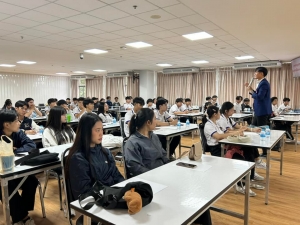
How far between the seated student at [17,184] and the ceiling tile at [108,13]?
205cm

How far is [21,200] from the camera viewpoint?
7.28 ft

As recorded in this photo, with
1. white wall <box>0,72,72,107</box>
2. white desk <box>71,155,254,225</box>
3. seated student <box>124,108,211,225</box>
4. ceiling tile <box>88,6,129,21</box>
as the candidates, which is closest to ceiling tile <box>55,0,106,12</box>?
ceiling tile <box>88,6,129,21</box>

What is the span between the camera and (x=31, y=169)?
73.9 inches

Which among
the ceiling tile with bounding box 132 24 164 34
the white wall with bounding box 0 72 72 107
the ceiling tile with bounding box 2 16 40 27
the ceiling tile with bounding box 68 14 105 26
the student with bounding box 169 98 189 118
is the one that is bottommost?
the student with bounding box 169 98 189 118

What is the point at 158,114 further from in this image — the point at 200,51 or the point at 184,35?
the point at 200,51

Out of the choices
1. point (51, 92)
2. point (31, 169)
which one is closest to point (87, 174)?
point (31, 169)

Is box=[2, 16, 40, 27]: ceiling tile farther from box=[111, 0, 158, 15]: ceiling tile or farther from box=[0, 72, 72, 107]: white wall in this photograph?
box=[0, 72, 72, 107]: white wall

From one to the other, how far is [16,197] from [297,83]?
10.1 metres

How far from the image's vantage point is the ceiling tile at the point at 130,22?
399 centimetres

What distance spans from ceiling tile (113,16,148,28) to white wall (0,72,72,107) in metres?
11.7

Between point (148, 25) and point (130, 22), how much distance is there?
0.36 m

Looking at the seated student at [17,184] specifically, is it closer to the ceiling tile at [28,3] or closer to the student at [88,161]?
the student at [88,161]

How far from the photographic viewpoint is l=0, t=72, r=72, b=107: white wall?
13.3 metres

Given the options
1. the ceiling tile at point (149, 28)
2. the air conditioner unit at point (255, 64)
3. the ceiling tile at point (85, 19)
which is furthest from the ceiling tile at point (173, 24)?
the air conditioner unit at point (255, 64)
